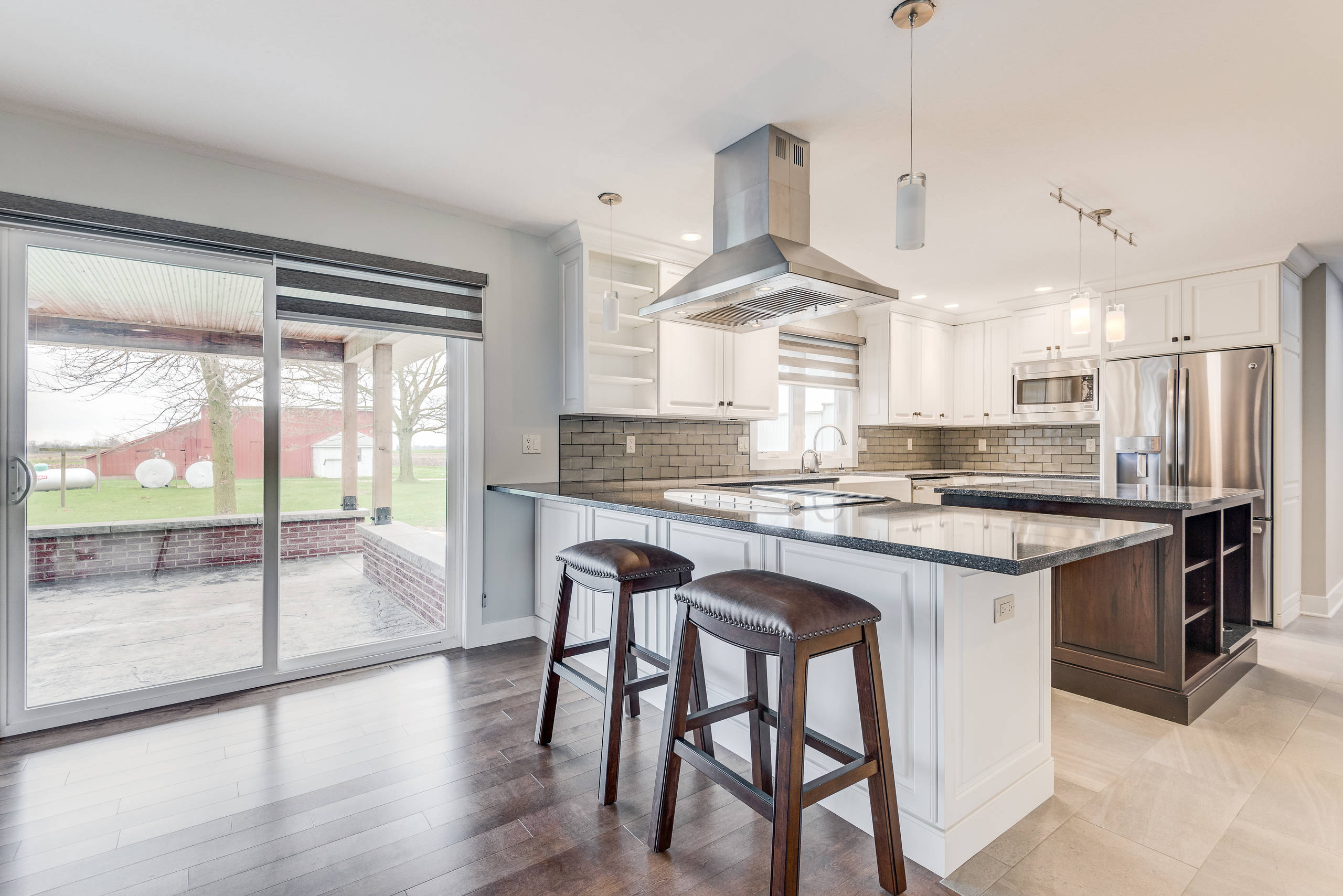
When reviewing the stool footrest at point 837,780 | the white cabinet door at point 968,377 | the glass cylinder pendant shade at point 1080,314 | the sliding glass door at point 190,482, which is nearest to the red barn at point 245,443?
the sliding glass door at point 190,482

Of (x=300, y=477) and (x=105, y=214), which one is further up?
(x=105, y=214)

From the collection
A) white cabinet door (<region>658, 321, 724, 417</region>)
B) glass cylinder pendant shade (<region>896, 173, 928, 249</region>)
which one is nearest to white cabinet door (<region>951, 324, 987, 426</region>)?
white cabinet door (<region>658, 321, 724, 417</region>)

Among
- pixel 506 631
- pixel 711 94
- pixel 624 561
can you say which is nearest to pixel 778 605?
pixel 624 561

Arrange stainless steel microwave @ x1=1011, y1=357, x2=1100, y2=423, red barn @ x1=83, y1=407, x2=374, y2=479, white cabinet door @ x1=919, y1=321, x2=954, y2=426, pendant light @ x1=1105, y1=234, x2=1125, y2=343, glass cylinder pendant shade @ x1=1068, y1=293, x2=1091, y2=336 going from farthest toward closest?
1. white cabinet door @ x1=919, y1=321, x2=954, y2=426
2. stainless steel microwave @ x1=1011, y1=357, x2=1100, y2=423
3. pendant light @ x1=1105, y1=234, x2=1125, y2=343
4. glass cylinder pendant shade @ x1=1068, y1=293, x2=1091, y2=336
5. red barn @ x1=83, y1=407, x2=374, y2=479

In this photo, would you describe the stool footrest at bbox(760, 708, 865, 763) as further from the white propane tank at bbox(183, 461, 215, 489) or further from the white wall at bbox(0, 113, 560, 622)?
the white propane tank at bbox(183, 461, 215, 489)

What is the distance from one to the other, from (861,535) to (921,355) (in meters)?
4.53

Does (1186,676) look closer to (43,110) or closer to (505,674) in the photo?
(505,674)

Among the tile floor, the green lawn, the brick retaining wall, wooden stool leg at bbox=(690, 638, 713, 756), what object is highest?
the green lawn

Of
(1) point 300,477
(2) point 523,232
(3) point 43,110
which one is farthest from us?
(2) point 523,232

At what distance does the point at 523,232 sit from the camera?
3.65 meters

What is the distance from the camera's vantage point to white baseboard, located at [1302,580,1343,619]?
4.19m

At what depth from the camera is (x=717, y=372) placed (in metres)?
4.16

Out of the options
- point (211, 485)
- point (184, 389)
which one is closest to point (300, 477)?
point (211, 485)

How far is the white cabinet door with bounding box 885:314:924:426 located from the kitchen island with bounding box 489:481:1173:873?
337 centimetres
